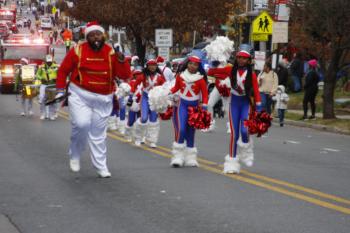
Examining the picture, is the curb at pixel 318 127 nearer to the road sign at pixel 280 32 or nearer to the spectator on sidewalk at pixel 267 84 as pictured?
the spectator on sidewalk at pixel 267 84

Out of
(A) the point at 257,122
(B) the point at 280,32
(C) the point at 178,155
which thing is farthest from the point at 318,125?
(A) the point at 257,122

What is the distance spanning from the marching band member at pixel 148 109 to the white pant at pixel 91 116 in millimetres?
5072

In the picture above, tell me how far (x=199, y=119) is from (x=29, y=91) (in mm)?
14769

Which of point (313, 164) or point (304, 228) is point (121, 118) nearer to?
point (313, 164)

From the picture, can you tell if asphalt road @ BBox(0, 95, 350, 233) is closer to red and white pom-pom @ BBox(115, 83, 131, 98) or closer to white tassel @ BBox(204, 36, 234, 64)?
red and white pom-pom @ BBox(115, 83, 131, 98)

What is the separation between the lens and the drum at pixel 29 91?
27.4 meters

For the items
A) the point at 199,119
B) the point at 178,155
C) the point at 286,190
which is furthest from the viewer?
the point at 178,155

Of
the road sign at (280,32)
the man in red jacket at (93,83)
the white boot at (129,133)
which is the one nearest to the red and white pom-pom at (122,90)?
the man in red jacket at (93,83)

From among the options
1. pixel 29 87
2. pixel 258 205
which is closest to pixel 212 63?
pixel 258 205

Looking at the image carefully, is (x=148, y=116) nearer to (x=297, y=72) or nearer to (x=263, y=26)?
(x=263, y=26)

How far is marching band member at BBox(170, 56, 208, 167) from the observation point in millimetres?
13898

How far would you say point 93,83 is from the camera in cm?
1227

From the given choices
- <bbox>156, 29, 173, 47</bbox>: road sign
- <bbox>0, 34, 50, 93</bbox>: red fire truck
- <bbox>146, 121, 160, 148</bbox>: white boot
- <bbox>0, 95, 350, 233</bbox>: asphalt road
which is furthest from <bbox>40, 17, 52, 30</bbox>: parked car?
<bbox>146, 121, 160, 148</bbox>: white boot

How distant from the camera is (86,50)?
40.2 feet
